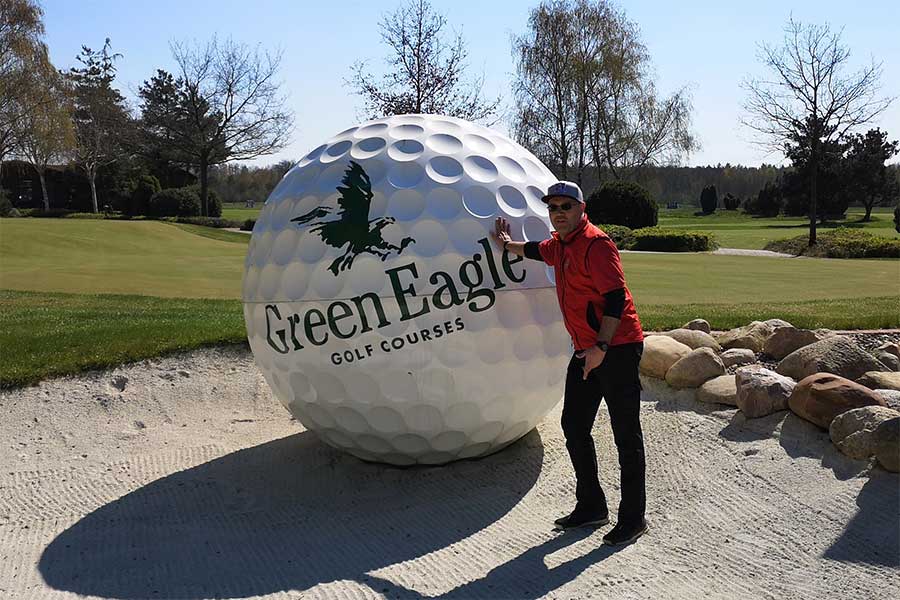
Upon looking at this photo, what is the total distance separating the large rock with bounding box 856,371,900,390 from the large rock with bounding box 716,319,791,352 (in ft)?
4.78

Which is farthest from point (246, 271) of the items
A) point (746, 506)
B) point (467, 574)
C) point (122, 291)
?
point (122, 291)

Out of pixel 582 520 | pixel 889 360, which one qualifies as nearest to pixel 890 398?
pixel 889 360

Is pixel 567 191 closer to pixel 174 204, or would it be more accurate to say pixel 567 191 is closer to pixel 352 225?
pixel 352 225

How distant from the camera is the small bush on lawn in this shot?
27312 millimetres

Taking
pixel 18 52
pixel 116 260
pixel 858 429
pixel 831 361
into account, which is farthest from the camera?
pixel 18 52

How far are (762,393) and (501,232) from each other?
2.62 meters

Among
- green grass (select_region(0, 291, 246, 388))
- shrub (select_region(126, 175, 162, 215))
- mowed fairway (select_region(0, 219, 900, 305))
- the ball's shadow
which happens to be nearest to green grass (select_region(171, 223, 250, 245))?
mowed fairway (select_region(0, 219, 900, 305))

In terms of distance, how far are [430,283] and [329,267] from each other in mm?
676

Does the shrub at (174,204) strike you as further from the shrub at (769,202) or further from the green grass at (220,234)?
the shrub at (769,202)

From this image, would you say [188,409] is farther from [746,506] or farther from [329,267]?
[746,506]

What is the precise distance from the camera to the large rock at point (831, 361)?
6.59 metres

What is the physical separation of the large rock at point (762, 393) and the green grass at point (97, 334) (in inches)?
203

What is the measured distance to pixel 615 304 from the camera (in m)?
4.27

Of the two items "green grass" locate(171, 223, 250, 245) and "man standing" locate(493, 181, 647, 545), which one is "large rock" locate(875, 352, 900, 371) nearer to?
"man standing" locate(493, 181, 647, 545)
